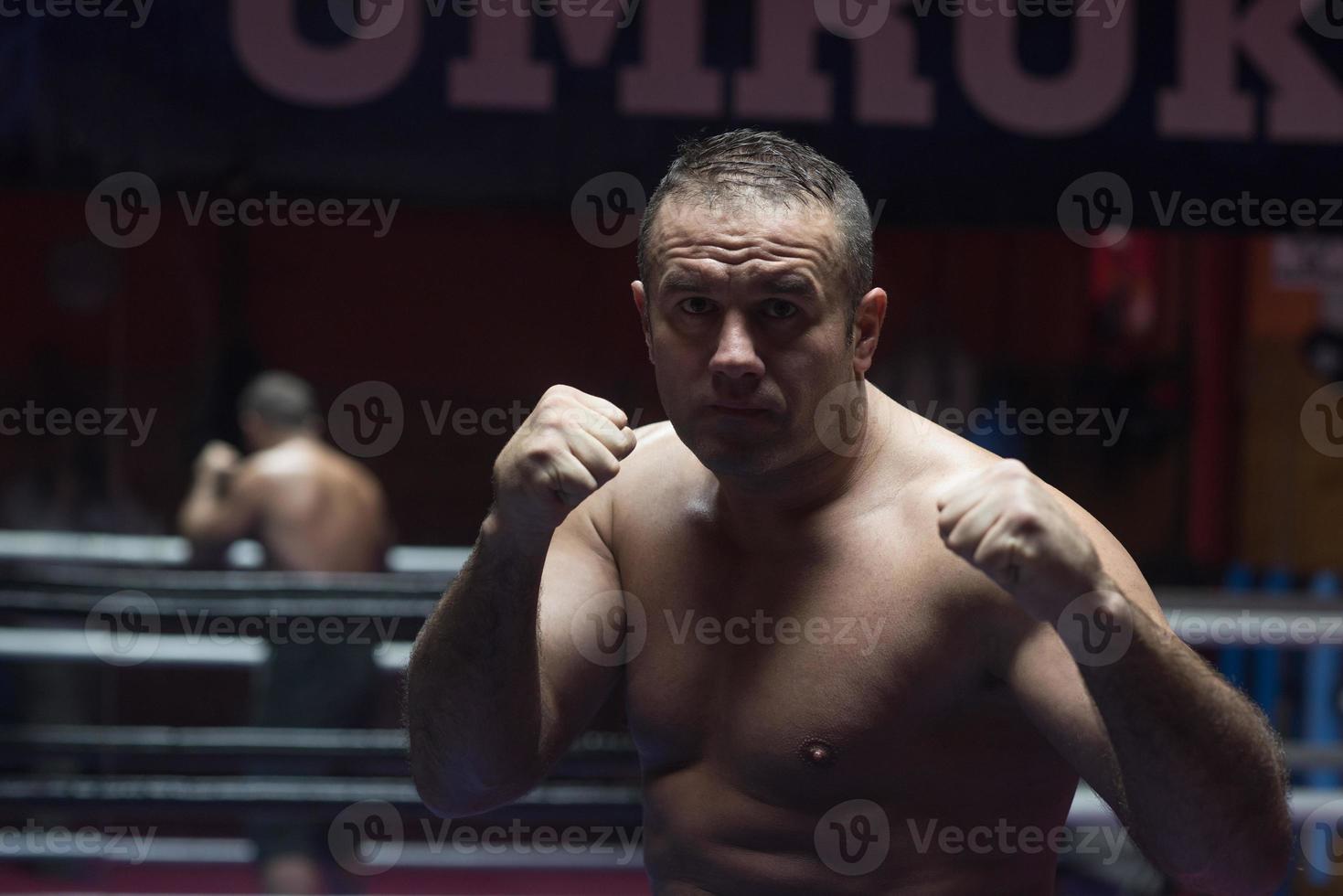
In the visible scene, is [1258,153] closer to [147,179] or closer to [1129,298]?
[147,179]

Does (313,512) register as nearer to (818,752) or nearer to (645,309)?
(645,309)

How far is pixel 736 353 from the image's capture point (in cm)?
146

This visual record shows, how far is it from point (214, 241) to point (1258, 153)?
435cm

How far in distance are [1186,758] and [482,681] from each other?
75 centimetres

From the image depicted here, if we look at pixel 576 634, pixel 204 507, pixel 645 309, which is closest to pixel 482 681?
pixel 576 634

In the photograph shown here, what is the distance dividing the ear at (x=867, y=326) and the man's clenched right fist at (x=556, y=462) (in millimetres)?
308

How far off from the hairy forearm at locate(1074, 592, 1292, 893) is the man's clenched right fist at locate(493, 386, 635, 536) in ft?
1.72

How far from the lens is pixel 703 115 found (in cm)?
326

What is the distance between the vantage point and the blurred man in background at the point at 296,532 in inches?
145

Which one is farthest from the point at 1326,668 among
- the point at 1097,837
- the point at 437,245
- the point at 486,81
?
the point at 437,245

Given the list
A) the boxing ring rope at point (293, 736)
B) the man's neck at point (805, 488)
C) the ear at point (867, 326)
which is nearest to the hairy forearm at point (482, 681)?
the man's neck at point (805, 488)

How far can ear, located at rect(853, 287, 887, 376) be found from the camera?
161cm

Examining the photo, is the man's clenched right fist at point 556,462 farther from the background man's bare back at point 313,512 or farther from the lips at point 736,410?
the background man's bare back at point 313,512

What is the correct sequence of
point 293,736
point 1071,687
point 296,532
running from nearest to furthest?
point 1071,687 → point 293,736 → point 296,532
